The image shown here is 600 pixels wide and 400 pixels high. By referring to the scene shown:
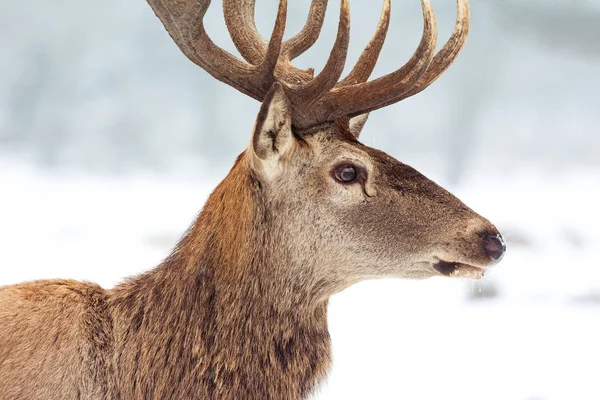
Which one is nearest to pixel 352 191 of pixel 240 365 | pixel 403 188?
pixel 403 188

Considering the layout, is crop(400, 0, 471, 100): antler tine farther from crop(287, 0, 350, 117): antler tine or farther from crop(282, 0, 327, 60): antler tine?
crop(282, 0, 327, 60): antler tine

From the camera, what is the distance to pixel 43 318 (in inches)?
111

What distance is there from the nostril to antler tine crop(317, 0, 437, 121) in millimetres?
641

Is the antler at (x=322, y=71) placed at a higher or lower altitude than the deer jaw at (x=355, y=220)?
higher

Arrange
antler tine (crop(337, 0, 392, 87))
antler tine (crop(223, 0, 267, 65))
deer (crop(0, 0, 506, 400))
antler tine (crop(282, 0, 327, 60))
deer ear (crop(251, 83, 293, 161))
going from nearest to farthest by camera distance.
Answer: deer ear (crop(251, 83, 293, 161)) < deer (crop(0, 0, 506, 400)) < antler tine (crop(337, 0, 392, 87)) < antler tine (crop(223, 0, 267, 65)) < antler tine (crop(282, 0, 327, 60))

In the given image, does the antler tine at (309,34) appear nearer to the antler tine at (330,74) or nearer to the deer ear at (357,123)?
the deer ear at (357,123)

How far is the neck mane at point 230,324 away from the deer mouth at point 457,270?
49 cm

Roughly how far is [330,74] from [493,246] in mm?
875

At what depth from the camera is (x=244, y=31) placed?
3406 millimetres

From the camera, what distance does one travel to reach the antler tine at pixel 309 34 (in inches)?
140

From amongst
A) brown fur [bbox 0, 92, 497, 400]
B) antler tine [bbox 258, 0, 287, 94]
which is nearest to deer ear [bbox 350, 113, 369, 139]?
brown fur [bbox 0, 92, 497, 400]

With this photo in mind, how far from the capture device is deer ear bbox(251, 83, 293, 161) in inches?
105

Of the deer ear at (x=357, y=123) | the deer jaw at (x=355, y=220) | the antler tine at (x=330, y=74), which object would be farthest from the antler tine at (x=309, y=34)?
the deer jaw at (x=355, y=220)

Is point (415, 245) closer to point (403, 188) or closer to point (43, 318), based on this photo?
point (403, 188)
